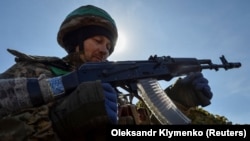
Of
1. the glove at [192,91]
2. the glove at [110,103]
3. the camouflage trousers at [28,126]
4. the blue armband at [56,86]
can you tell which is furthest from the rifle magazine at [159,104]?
the camouflage trousers at [28,126]

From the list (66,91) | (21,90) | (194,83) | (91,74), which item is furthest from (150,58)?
(21,90)

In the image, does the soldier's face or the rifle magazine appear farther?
the soldier's face

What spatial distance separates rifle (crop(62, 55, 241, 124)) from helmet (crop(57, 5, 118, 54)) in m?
0.70

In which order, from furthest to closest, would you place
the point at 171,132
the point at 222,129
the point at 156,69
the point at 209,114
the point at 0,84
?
the point at 209,114
the point at 156,69
the point at 222,129
the point at 171,132
the point at 0,84

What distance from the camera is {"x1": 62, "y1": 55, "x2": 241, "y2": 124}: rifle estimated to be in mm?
3709

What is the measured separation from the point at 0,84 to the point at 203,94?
2.98 m

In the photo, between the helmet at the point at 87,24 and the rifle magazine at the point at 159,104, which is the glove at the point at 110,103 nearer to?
the rifle magazine at the point at 159,104

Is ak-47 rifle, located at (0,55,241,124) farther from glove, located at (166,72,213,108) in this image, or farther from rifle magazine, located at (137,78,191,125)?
glove, located at (166,72,213,108)

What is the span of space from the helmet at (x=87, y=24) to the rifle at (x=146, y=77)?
697 mm

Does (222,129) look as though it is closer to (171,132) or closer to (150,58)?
(171,132)

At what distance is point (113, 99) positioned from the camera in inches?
112

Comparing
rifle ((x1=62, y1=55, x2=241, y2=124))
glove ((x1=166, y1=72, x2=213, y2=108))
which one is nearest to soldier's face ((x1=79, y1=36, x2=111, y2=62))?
rifle ((x1=62, y1=55, x2=241, y2=124))

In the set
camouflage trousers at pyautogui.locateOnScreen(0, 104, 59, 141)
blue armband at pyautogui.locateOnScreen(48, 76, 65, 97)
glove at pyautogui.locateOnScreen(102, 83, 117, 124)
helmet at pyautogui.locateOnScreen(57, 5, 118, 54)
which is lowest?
camouflage trousers at pyautogui.locateOnScreen(0, 104, 59, 141)

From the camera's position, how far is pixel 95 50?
14.2 ft
